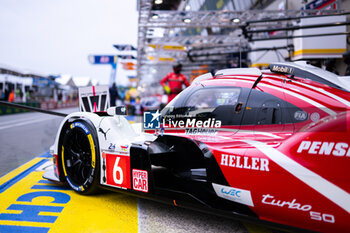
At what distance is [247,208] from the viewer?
64.8 inches

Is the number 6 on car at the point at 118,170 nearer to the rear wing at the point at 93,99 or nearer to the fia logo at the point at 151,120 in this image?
the fia logo at the point at 151,120

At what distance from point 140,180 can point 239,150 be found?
913 mm

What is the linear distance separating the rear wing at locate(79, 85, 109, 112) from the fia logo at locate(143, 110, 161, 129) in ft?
2.48

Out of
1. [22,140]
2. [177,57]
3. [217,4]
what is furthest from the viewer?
[177,57]

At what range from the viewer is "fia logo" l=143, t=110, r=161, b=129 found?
2561mm

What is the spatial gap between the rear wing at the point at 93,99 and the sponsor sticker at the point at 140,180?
3.92 feet

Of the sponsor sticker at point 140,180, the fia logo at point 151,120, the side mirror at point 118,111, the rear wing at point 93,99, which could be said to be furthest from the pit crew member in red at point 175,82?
the sponsor sticker at point 140,180

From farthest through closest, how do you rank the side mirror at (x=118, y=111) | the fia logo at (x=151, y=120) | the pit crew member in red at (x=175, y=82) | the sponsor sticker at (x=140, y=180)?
1. the pit crew member in red at (x=175, y=82)
2. the fia logo at (x=151, y=120)
3. the side mirror at (x=118, y=111)
4. the sponsor sticker at (x=140, y=180)

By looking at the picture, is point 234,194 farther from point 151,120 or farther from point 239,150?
point 151,120

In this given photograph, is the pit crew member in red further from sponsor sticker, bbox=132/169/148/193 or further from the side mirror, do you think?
sponsor sticker, bbox=132/169/148/193

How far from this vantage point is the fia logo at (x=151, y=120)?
2.56 metres

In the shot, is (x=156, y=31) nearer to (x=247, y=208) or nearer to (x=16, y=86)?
(x=247, y=208)

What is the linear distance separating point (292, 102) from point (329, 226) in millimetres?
748

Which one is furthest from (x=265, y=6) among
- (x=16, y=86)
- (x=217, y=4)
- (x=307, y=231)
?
(x=16, y=86)
